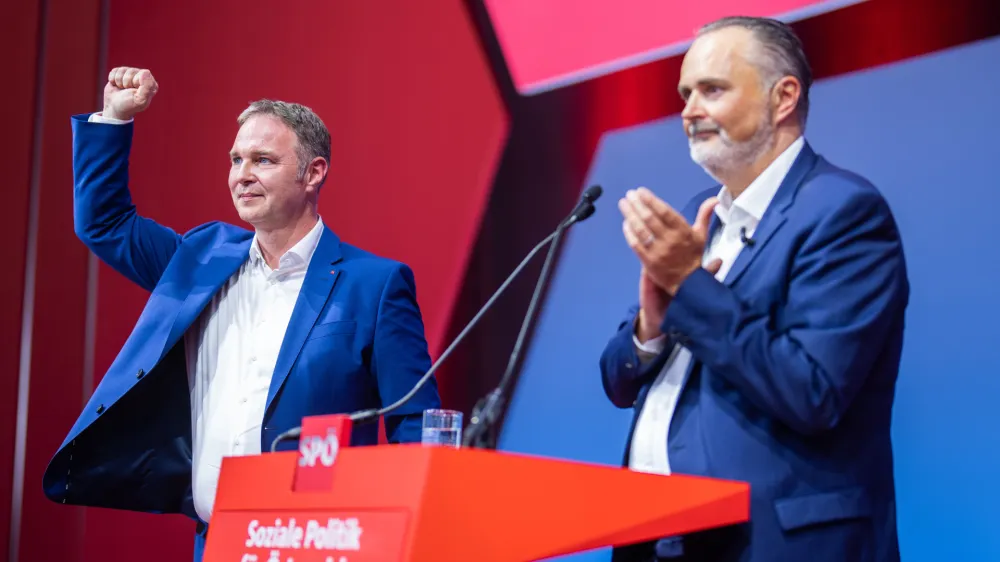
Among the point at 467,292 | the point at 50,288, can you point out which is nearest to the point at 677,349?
the point at 467,292

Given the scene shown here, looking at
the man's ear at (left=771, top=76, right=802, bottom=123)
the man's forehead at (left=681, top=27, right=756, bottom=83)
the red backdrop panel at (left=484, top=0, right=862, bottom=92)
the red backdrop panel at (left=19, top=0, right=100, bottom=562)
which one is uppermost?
the red backdrop panel at (left=484, top=0, right=862, bottom=92)

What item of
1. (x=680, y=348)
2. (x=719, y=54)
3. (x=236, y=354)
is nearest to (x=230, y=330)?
(x=236, y=354)

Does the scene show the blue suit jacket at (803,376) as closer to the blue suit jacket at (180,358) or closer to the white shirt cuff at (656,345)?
the white shirt cuff at (656,345)

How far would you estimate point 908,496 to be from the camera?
243cm

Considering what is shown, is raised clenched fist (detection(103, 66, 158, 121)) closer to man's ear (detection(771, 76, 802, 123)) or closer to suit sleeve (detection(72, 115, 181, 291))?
suit sleeve (detection(72, 115, 181, 291))

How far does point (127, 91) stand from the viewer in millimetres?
2602

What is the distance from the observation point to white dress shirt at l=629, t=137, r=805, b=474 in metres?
1.79

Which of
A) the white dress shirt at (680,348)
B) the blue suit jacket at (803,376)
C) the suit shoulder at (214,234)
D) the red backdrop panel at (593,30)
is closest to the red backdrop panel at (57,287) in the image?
the suit shoulder at (214,234)

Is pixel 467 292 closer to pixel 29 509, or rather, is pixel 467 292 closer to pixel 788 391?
pixel 29 509

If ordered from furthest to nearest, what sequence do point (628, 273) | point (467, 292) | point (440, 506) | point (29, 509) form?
1. point (467, 292)
2. point (29, 509)
3. point (628, 273)
4. point (440, 506)

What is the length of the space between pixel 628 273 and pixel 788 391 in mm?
1444

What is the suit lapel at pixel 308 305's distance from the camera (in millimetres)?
2424

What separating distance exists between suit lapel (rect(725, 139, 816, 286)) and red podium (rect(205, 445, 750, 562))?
0.40 meters

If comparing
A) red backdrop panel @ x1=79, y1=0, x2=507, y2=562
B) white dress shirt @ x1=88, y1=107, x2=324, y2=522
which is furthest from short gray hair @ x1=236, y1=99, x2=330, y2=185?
red backdrop panel @ x1=79, y1=0, x2=507, y2=562
